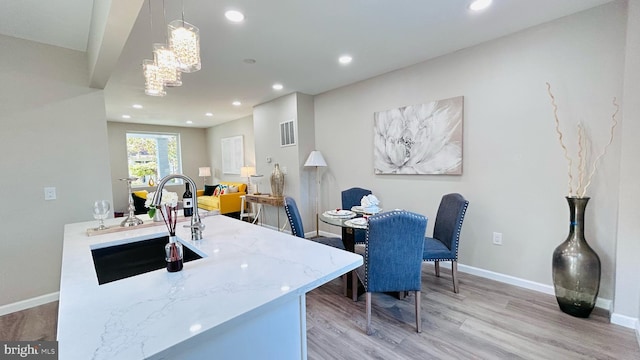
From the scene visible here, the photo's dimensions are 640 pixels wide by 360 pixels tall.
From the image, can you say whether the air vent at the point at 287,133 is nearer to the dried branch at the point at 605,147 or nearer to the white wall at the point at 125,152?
the dried branch at the point at 605,147

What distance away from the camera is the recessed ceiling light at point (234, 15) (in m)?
2.17

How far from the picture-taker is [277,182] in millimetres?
4898

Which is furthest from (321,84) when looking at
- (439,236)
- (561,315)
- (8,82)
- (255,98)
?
(561,315)

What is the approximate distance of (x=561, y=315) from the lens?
7.28 feet

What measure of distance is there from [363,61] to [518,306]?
9.89ft

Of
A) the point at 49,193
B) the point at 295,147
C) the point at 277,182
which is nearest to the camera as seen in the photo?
the point at 49,193

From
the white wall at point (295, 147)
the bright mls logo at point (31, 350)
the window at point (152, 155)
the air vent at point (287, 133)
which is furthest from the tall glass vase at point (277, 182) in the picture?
the bright mls logo at point (31, 350)

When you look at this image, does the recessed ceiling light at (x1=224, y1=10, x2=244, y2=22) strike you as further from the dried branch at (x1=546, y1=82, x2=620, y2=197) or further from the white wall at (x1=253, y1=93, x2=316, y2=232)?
the dried branch at (x1=546, y1=82, x2=620, y2=197)

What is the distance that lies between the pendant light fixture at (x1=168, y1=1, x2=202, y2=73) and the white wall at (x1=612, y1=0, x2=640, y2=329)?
3090mm

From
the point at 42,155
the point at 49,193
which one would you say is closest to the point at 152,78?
the point at 42,155

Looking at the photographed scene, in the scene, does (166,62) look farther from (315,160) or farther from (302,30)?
(315,160)

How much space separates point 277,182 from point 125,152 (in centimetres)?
512

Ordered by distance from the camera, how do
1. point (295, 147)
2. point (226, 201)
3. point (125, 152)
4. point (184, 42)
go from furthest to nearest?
point (125, 152)
point (226, 201)
point (295, 147)
point (184, 42)

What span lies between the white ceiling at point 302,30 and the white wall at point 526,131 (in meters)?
0.19
